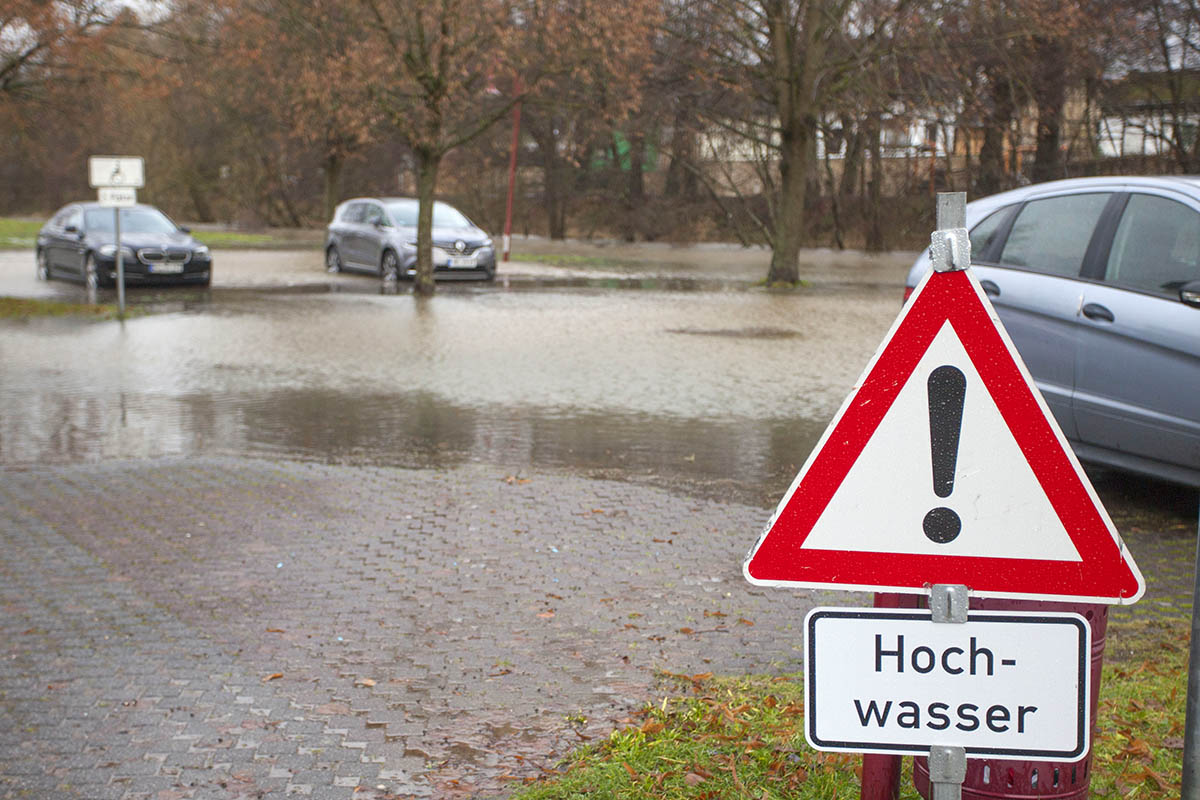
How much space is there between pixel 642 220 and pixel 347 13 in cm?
2850

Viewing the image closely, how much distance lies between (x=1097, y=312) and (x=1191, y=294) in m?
0.72

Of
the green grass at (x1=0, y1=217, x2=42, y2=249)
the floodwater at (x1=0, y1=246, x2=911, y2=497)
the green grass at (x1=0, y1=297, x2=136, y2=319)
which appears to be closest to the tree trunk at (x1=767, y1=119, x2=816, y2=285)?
the floodwater at (x1=0, y1=246, x2=911, y2=497)

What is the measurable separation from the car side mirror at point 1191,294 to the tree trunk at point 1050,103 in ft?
78.3

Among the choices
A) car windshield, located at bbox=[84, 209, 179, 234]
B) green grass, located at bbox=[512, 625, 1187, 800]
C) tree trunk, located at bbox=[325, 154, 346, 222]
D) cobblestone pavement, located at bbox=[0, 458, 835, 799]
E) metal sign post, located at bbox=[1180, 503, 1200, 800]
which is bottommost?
cobblestone pavement, located at bbox=[0, 458, 835, 799]

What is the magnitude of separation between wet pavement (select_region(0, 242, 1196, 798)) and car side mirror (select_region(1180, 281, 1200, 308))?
4.12ft

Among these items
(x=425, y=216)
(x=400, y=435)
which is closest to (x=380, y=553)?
(x=400, y=435)

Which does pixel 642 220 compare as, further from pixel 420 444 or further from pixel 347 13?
pixel 420 444

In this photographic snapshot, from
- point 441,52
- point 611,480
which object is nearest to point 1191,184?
point 611,480

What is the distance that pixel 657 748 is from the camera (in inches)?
164

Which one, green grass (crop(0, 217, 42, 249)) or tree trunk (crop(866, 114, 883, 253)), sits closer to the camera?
tree trunk (crop(866, 114, 883, 253))

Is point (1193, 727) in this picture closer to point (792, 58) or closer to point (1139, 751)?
point (1139, 751)

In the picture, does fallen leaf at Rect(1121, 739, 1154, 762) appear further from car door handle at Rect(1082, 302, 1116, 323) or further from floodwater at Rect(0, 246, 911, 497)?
floodwater at Rect(0, 246, 911, 497)

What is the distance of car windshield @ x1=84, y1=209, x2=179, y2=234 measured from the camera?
26.7m

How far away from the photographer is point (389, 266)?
2828 cm
